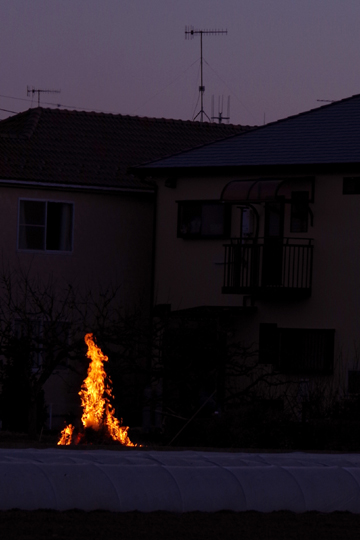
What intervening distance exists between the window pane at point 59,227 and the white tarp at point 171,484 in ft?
47.5

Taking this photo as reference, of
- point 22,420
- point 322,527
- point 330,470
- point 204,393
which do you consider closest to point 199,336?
point 204,393

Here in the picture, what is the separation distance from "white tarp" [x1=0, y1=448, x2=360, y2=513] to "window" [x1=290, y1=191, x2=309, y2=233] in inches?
496

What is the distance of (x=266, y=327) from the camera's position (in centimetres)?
2517

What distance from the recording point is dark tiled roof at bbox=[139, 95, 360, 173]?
81.6 ft

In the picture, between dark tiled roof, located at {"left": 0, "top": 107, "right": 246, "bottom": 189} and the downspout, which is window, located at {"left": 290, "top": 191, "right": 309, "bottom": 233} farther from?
dark tiled roof, located at {"left": 0, "top": 107, "right": 246, "bottom": 189}

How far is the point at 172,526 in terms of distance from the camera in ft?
33.4

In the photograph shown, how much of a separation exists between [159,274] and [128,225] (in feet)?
5.17

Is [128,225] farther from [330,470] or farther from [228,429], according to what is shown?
[330,470]

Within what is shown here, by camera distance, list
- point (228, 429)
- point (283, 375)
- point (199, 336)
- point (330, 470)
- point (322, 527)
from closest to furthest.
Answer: point (322, 527)
point (330, 470)
point (228, 429)
point (199, 336)
point (283, 375)

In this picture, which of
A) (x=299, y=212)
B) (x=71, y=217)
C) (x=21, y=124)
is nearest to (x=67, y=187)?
(x=71, y=217)

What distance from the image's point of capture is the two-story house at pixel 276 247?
24344mm

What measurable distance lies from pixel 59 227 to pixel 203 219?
3.49 meters

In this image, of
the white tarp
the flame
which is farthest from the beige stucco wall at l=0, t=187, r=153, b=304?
the white tarp

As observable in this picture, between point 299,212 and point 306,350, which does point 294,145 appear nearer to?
point 299,212
